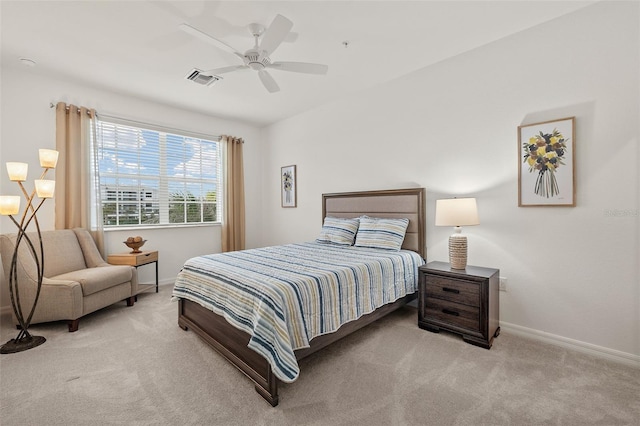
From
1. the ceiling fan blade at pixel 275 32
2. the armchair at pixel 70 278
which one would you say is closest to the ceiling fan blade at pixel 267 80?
the ceiling fan blade at pixel 275 32

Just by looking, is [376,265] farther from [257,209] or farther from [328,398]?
[257,209]

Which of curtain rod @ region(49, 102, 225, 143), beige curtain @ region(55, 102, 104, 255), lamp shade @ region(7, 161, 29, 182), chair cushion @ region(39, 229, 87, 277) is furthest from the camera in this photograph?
curtain rod @ region(49, 102, 225, 143)

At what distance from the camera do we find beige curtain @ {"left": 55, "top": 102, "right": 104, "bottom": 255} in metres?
3.53

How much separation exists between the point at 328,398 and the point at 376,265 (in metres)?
1.18

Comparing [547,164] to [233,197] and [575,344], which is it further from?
[233,197]

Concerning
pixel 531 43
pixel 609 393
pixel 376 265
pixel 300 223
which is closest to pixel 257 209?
pixel 300 223

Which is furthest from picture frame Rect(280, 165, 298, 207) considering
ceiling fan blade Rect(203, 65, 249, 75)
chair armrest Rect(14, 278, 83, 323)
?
chair armrest Rect(14, 278, 83, 323)

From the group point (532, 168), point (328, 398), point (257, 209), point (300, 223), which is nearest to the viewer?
point (328, 398)

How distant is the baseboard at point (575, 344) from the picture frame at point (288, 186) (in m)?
3.54

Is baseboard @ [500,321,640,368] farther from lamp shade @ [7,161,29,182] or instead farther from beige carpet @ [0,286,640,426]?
lamp shade @ [7,161,29,182]

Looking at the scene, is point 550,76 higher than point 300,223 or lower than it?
higher

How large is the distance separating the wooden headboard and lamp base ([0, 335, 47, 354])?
3491mm

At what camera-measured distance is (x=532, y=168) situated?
2609 mm

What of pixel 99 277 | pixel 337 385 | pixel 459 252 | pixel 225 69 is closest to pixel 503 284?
pixel 459 252
